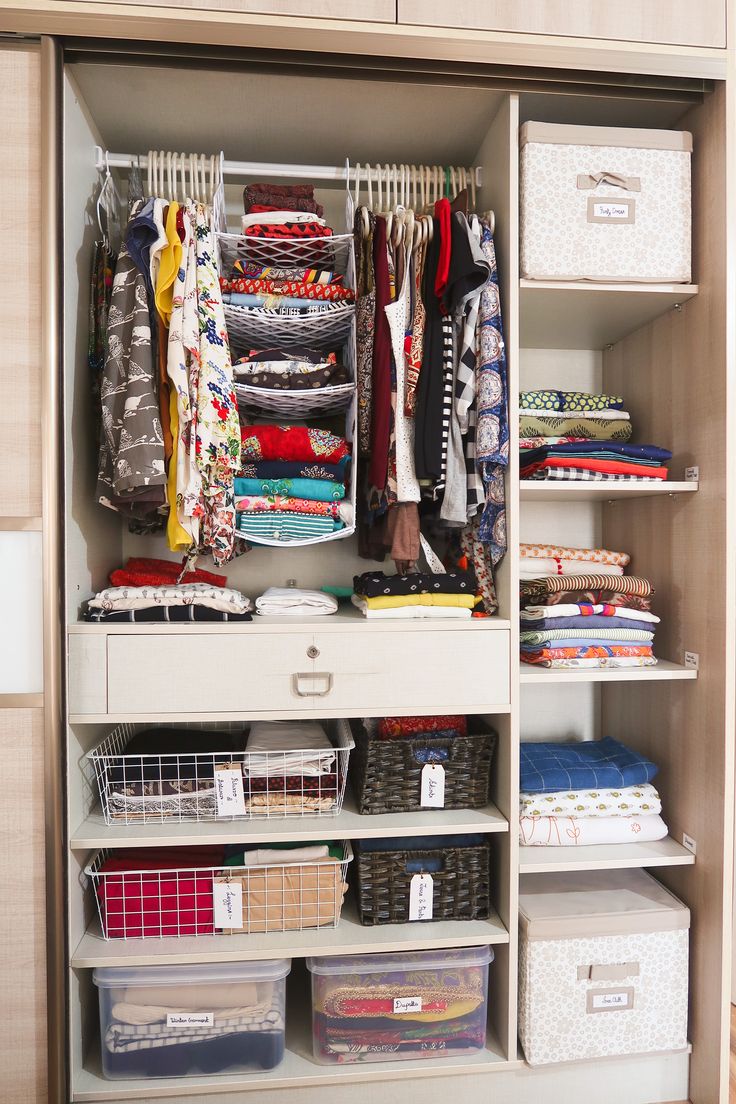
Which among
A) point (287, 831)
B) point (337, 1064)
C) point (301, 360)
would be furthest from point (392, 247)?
point (337, 1064)

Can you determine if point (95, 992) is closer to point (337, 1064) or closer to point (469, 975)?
point (337, 1064)

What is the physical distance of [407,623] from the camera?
1.59 m

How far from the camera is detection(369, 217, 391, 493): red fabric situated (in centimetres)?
164

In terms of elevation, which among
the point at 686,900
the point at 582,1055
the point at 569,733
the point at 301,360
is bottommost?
the point at 582,1055

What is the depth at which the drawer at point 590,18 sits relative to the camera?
143 cm

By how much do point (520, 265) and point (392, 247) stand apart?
312mm

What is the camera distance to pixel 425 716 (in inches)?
67.0

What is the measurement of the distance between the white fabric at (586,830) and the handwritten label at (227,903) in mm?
690

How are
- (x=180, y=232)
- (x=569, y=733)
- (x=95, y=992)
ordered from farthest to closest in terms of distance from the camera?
(x=569, y=733)
(x=95, y=992)
(x=180, y=232)

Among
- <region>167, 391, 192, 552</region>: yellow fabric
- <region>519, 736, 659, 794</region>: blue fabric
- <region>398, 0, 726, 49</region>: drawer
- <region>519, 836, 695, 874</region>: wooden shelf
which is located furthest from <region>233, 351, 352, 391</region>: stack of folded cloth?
<region>519, 836, 695, 874</region>: wooden shelf

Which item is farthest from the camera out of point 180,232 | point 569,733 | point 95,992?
point 569,733

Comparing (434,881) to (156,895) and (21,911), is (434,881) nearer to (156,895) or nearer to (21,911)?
(156,895)

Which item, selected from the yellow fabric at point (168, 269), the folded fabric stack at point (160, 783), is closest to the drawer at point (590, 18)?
the yellow fabric at point (168, 269)

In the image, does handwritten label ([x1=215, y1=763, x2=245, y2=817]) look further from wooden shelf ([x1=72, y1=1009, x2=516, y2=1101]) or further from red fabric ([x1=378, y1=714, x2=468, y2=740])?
wooden shelf ([x1=72, y1=1009, x2=516, y2=1101])
